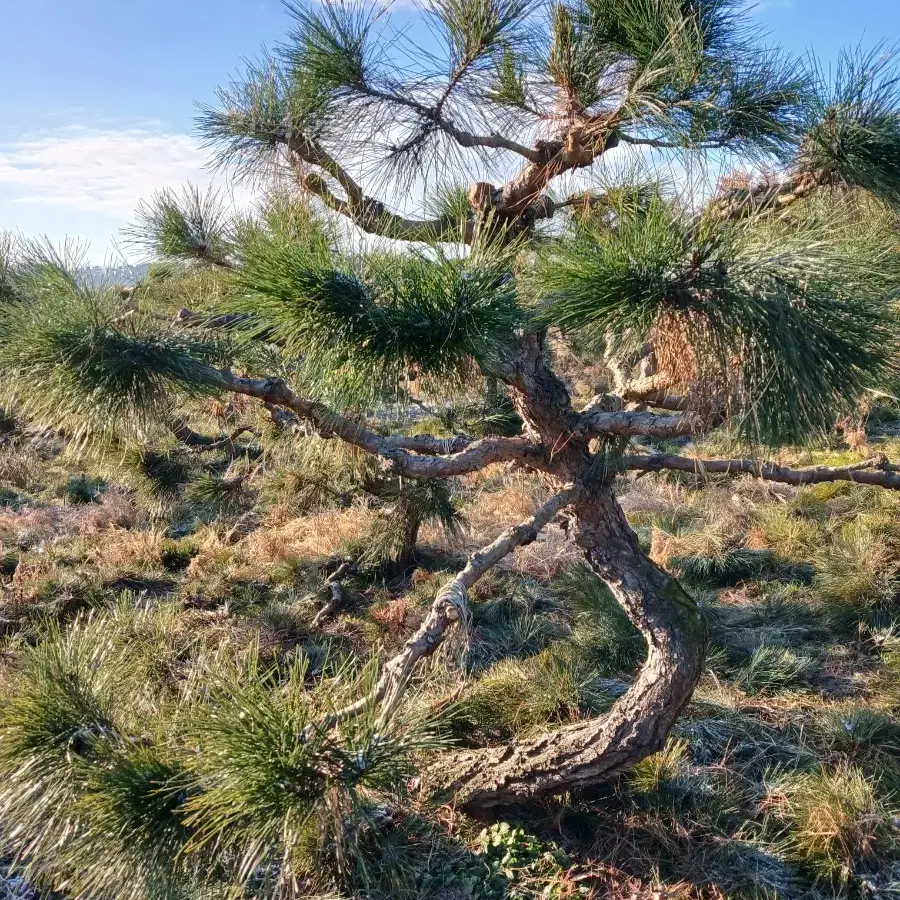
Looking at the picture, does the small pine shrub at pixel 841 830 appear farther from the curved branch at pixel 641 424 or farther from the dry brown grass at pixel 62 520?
the dry brown grass at pixel 62 520

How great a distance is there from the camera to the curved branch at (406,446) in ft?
5.97

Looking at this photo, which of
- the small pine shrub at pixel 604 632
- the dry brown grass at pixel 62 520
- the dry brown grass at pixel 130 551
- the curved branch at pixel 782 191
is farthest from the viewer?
the dry brown grass at pixel 62 520

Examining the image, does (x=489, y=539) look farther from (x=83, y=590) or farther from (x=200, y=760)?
(x=200, y=760)

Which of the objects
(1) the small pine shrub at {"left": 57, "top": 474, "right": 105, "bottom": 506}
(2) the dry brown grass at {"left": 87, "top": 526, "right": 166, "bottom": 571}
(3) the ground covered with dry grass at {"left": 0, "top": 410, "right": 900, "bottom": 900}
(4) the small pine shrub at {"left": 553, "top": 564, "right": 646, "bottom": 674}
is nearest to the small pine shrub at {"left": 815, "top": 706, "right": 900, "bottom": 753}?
(3) the ground covered with dry grass at {"left": 0, "top": 410, "right": 900, "bottom": 900}

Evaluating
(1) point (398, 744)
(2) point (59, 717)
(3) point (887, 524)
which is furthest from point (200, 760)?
(3) point (887, 524)

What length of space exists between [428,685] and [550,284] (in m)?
1.74

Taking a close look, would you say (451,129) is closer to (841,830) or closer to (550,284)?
(550,284)

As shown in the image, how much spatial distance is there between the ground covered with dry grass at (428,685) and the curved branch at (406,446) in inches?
19.6

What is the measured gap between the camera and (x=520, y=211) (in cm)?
174

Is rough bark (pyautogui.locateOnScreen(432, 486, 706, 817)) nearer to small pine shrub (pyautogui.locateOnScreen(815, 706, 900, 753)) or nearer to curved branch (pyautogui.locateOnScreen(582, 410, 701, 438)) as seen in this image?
curved branch (pyautogui.locateOnScreen(582, 410, 701, 438))

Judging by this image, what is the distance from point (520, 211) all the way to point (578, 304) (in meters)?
0.75

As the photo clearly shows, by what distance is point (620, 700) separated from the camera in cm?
Answer: 212

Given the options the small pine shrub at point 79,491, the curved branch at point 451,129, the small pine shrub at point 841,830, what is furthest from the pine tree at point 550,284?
the small pine shrub at point 79,491

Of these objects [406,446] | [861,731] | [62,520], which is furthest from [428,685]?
[62,520]
